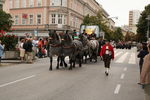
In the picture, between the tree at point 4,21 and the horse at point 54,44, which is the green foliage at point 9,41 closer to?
the horse at point 54,44

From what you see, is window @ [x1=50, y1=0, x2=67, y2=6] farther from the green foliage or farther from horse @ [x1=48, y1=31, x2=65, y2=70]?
horse @ [x1=48, y1=31, x2=65, y2=70]

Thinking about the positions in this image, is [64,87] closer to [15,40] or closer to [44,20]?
[15,40]

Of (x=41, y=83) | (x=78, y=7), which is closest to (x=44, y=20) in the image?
(x=78, y=7)

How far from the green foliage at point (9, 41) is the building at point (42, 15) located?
128 ft

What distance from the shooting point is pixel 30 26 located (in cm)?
6681

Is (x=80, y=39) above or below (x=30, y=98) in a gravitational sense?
above

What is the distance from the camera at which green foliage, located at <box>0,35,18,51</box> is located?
68.4 ft

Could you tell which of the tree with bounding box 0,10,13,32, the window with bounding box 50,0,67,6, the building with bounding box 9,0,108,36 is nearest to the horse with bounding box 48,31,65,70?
the tree with bounding box 0,10,13,32

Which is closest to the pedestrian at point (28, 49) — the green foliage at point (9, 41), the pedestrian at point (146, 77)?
the green foliage at point (9, 41)

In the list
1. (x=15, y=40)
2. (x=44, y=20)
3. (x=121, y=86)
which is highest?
(x=44, y=20)

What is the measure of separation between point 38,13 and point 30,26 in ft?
12.2

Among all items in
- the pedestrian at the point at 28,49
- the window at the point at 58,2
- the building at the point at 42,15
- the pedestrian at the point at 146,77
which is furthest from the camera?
the window at the point at 58,2

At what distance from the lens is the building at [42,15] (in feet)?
209

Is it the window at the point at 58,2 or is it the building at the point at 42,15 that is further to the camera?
the window at the point at 58,2
